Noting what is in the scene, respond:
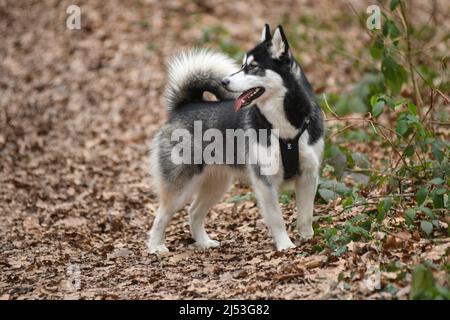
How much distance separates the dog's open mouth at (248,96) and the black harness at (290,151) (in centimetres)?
38

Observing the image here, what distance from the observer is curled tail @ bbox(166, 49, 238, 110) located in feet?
18.5

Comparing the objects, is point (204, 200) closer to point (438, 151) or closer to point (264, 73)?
point (264, 73)

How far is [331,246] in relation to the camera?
4.70 meters

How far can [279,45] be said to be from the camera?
4.86 meters

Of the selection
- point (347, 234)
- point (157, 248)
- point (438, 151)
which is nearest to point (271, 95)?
point (347, 234)

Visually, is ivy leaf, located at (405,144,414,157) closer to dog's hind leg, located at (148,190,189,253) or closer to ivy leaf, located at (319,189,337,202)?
ivy leaf, located at (319,189,337,202)

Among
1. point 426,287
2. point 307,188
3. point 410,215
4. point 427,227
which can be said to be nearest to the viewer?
point 426,287

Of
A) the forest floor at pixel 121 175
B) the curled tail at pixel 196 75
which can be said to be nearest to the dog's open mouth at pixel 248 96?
the curled tail at pixel 196 75

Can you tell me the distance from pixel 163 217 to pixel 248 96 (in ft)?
4.67

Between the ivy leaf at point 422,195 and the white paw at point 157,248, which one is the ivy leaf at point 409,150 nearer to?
the ivy leaf at point 422,195

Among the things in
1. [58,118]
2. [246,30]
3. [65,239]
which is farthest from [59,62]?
[65,239]

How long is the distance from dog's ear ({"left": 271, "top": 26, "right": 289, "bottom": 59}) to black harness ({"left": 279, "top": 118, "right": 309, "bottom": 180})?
1.78 feet

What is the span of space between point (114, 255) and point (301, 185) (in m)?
1.71
